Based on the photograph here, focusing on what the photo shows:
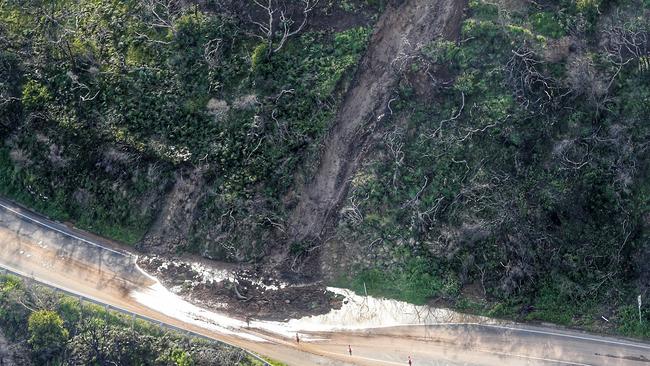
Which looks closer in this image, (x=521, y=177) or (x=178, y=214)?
(x=521, y=177)

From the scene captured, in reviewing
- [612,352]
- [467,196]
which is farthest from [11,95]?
[612,352]

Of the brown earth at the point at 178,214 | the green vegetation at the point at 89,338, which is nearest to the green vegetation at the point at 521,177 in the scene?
the brown earth at the point at 178,214

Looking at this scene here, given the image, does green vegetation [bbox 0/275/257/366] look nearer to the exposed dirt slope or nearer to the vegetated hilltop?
the vegetated hilltop

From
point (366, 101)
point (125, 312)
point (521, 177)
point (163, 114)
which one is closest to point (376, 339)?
point (521, 177)

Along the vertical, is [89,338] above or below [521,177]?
below

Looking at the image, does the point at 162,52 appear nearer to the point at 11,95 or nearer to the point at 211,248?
the point at 11,95

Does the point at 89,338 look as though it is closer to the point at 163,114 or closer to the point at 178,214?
the point at 178,214
